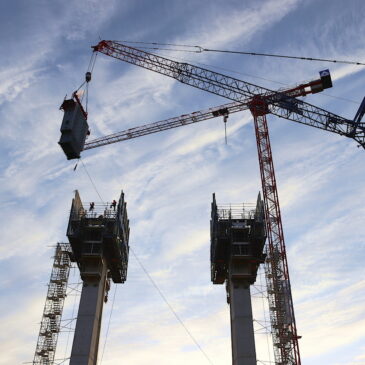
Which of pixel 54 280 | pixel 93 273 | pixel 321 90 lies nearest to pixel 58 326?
pixel 54 280

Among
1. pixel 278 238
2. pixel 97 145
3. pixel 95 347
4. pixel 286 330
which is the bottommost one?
pixel 95 347

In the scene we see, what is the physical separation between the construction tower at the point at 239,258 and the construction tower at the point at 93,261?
13674mm

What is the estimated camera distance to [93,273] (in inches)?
2488

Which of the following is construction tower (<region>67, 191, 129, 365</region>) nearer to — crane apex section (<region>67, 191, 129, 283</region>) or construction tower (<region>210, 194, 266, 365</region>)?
crane apex section (<region>67, 191, 129, 283</region>)

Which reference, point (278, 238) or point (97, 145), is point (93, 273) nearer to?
point (278, 238)

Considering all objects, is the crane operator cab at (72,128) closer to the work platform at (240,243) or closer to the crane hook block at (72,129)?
the crane hook block at (72,129)

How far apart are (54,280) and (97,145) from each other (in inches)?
1216

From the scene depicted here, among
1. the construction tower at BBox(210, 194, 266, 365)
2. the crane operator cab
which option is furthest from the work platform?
the crane operator cab

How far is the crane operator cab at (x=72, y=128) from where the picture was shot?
57.8 m

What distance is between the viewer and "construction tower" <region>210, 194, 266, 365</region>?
Answer: 61.0m

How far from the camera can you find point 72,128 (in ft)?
191

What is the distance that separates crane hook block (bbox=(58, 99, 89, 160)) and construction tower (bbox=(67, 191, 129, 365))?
10.8 metres

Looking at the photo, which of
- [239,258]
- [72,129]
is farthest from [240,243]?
[72,129]

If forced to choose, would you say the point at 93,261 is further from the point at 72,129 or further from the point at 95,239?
the point at 72,129
